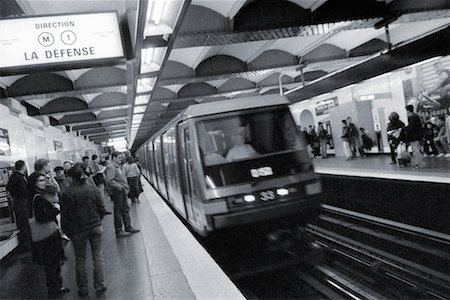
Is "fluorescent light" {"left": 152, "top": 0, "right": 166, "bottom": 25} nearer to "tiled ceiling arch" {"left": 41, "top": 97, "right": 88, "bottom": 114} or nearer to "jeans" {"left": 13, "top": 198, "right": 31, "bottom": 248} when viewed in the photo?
"jeans" {"left": 13, "top": 198, "right": 31, "bottom": 248}

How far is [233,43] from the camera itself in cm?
851

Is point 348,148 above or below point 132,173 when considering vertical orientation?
below

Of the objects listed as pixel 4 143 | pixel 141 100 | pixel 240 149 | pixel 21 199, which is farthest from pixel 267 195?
pixel 141 100

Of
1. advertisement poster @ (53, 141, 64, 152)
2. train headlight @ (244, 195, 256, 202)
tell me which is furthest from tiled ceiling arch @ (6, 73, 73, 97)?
train headlight @ (244, 195, 256, 202)

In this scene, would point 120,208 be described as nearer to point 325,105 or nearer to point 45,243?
point 45,243

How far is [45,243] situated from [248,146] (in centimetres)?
324

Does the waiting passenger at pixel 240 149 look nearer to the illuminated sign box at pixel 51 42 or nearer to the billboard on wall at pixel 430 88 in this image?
the illuminated sign box at pixel 51 42

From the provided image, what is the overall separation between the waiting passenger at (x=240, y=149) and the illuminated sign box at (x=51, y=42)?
238cm

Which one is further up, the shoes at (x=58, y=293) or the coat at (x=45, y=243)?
the coat at (x=45, y=243)

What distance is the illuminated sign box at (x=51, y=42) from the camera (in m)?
4.85

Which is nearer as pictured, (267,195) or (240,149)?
(267,195)

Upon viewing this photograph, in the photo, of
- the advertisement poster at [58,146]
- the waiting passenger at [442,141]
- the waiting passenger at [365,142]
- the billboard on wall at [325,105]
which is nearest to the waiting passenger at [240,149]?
the waiting passenger at [442,141]

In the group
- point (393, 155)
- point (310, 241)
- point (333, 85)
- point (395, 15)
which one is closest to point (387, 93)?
point (393, 155)

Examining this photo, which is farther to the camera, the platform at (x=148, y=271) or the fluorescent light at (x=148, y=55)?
the fluorescent light at (x=148, y=55)
